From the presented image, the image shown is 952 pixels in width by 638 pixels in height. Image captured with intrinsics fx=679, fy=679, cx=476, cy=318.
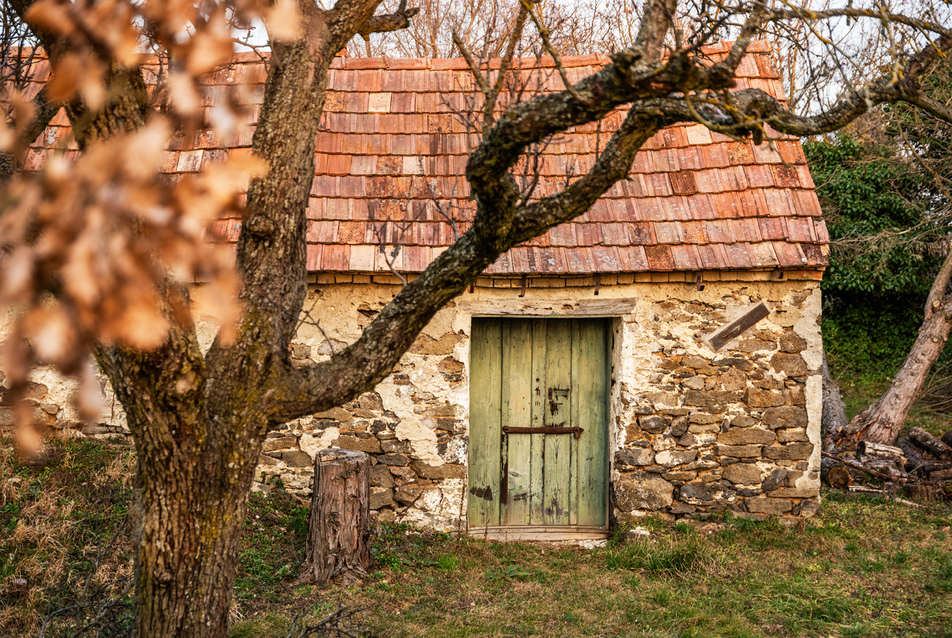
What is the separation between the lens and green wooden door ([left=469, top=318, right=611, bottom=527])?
5684 mm

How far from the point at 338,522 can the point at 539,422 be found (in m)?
1.95

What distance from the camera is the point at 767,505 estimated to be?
5395mm

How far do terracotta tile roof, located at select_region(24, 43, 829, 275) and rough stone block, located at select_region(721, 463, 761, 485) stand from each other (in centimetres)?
159

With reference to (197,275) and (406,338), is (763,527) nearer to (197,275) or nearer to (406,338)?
(406,338)

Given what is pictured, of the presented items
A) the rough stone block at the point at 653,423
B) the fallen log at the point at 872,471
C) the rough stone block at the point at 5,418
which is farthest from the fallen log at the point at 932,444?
the rough stone block at the point at 5,418

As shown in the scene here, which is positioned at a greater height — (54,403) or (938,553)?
(54,403)

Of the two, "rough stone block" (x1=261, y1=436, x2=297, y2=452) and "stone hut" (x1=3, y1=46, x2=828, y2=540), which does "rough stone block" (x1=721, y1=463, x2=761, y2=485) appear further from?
"rough stone block" (x1=261, y1=436, x2=297, y2=452)

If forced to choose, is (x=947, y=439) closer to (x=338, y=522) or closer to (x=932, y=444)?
(x=932, y=444)

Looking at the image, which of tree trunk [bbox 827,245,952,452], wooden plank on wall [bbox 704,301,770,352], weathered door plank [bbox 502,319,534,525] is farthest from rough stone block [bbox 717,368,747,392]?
tree trunk [bbox 827,245,952,452]

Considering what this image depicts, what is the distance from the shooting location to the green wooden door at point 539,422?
224 inches

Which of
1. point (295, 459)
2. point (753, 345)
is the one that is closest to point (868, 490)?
point (753, 345)

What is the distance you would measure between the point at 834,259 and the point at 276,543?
950cm

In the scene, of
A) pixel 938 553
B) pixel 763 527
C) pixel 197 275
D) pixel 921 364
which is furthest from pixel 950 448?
pixel 197 275

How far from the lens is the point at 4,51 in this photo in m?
3.35
